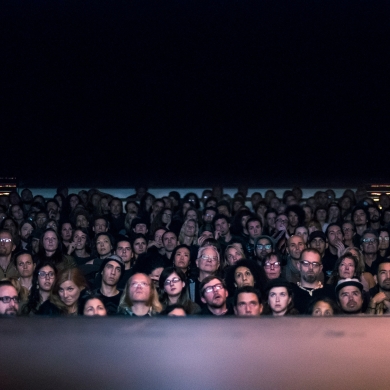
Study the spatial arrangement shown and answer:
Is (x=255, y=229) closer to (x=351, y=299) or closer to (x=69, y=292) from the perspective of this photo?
(x=351, y=299)

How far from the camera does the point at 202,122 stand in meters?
11.0

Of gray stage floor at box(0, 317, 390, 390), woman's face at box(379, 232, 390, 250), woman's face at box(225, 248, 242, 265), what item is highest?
woman's face at box(379, 232, 390, 250)

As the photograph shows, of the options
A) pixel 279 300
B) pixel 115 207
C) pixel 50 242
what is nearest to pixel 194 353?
pixel 279 300

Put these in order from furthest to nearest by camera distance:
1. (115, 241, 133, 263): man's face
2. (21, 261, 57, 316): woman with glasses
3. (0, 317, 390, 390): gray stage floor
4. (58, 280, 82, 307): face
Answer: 1. (115, 241, 133, 263): man's face
2. (21, 261, 57, 316): woman with glasses
3. (58, 280, 82, 307): face
4. (0, 317, 390, 390): gray stage floor

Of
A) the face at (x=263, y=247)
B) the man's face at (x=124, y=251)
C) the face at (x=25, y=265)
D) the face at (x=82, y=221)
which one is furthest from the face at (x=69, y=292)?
the face at (x=82, y=221)

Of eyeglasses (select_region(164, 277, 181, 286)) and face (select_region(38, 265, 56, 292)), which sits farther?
face (select_region(38, 265, 56, 292))

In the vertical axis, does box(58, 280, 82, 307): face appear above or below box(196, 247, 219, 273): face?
below

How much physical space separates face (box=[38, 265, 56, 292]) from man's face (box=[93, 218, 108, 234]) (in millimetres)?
1965

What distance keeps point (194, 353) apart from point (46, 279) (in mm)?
2692

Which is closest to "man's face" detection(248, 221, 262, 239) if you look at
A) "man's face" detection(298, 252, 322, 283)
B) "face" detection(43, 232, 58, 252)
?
"man's face" detection(298, 252, 322, 283)

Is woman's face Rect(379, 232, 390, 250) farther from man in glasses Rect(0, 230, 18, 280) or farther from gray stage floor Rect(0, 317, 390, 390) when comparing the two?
gray stage floor Rect(0, 317, 390, 390)

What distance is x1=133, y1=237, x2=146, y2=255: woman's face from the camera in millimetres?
6871

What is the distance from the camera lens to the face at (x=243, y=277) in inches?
221

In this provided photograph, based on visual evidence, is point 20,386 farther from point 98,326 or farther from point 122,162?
point 122,162
